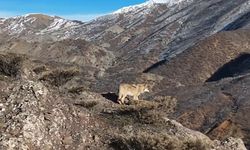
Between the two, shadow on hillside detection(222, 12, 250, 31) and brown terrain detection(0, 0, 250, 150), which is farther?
shadow on hillside detection(222, 12, 250, 31)

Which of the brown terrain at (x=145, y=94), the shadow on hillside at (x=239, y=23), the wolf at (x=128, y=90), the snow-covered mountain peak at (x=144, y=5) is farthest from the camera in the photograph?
the snow-covered mountain peak at (x=144, y=5)

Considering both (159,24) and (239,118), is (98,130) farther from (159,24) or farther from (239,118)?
(159,24)

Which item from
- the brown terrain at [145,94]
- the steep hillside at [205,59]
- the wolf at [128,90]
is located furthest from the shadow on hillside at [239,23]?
the wolf at [128,90]

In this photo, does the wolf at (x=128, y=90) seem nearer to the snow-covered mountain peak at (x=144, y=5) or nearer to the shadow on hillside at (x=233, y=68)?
the shadow on hillside at (x=233, y=68)

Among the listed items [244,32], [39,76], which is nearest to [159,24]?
[244,32]

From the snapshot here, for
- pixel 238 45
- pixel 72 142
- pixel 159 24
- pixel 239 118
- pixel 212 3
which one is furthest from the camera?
pixel 159 24

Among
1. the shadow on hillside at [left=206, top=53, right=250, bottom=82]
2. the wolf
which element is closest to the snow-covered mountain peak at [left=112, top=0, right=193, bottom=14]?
the shadow on hillside at [left=206, top=53, right=250, bottom=82]

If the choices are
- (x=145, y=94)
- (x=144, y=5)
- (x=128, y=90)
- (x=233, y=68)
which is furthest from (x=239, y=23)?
(x=144, y=5)

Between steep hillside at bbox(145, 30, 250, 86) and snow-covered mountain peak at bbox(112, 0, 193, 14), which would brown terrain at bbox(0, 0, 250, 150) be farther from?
snow-covered mountain peak at bbox(112, 0, 193, 14)
